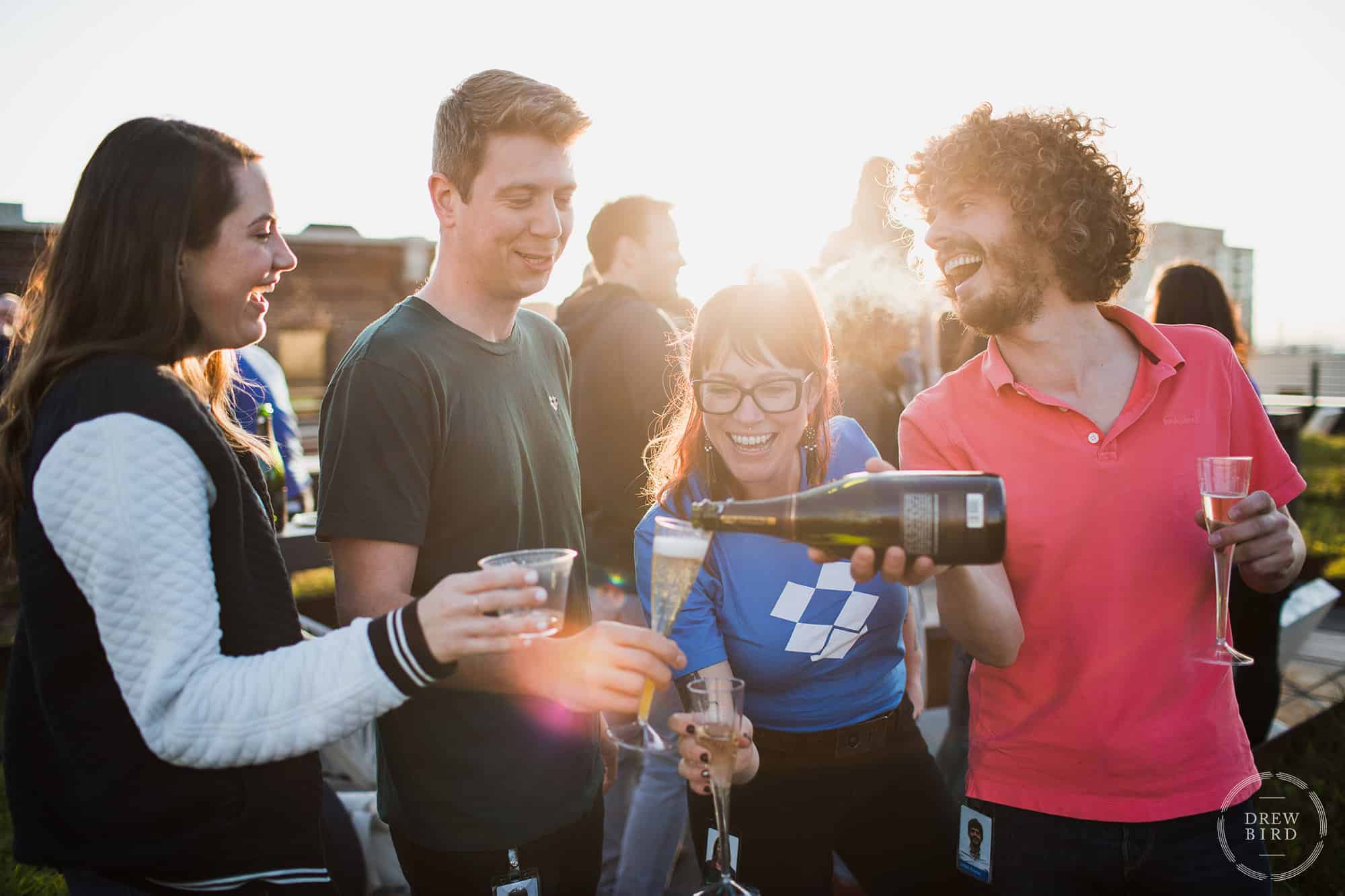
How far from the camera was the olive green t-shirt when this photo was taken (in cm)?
182

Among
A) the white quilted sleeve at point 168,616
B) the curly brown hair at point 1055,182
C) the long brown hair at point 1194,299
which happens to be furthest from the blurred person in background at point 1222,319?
the white quilted sleeve at point 168,616

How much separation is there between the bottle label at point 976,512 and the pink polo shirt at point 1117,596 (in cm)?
54

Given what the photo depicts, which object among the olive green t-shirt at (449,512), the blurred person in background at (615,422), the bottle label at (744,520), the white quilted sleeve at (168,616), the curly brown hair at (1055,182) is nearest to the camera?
the white quilted sleeve at (168,616)

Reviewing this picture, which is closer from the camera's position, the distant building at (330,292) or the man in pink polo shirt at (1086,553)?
the man in pink polo shirt at (1086,553)

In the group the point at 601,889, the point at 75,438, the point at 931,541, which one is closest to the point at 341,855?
the point at 601,889

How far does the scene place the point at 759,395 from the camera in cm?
225

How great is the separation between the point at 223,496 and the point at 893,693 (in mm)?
1775

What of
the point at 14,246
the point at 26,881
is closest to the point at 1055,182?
the point at 26,881

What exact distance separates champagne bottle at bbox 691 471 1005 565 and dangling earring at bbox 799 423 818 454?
2.21 ft

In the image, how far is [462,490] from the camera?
1.99m

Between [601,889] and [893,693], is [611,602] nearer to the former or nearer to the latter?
[601,889]

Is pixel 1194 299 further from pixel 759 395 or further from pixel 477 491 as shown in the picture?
pixel 477 491

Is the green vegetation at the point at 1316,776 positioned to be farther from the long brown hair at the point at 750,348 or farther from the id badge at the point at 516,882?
the id badge at the point at 516,882

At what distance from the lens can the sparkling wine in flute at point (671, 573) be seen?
1.62 metres
